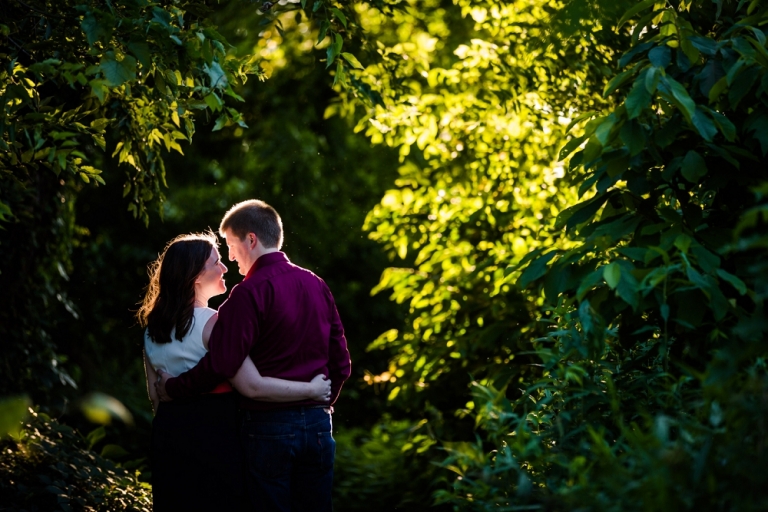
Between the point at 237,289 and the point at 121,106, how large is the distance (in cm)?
170

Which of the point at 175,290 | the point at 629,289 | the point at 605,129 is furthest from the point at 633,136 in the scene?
the point at 175,290

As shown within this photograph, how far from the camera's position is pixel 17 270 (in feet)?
22.6

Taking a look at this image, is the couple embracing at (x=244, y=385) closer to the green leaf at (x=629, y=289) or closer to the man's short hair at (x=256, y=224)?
the man's short hair at (x=256, y=224)

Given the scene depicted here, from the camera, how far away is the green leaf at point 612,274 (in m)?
2.43

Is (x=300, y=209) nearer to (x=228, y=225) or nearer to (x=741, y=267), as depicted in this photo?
(x=228, y=225)

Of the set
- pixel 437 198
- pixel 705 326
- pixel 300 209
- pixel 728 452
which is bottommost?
pixel 728 452

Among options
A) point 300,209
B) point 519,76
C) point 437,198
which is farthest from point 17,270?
point 300,209

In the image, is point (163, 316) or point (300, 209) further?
point (300, 209)

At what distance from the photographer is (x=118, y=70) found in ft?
10.4

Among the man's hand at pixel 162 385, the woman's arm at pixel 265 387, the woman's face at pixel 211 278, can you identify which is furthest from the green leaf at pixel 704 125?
the man's hand at pixel 162 385

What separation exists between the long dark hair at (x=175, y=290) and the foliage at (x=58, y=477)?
1763 mm

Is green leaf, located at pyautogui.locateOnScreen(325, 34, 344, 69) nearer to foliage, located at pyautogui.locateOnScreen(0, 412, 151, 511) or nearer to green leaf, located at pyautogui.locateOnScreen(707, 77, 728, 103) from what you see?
green leaf, located at pyautogui.locateOnScreen(707, 77, 728, 103)

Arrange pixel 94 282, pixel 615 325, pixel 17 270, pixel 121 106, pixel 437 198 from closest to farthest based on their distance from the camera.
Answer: pixel 615 325 < pixel 121 106 < pixel 437 198 < pixel 17 270 < pixel 94 282

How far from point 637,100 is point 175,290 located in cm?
227
